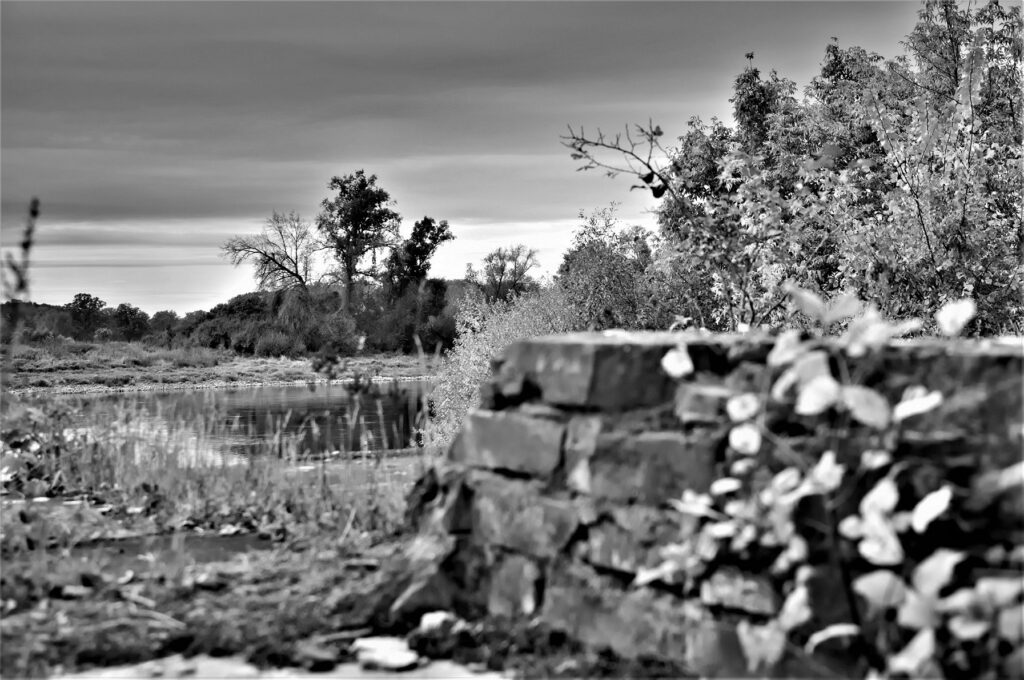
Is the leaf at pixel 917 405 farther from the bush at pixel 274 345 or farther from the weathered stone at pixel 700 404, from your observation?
the bush at pixel 274 345

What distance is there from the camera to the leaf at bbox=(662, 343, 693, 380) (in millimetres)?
2775

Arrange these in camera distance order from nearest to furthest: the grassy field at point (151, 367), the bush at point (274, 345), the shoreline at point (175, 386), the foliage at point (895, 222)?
the foliage at point (895, 222) < the shoreline at point (175, 386) < the grassy field at point (151, 367) < the bush at point (274, 345)

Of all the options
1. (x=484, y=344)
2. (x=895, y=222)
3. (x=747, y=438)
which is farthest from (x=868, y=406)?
(x=484, y=344)

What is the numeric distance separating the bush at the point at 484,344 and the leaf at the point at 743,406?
31.7 feet

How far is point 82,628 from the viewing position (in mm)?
3359

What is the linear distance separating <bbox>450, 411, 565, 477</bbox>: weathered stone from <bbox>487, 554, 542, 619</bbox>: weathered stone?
0.98 feet

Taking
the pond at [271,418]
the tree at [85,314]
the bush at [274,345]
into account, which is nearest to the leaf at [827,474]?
the pond at [271,418]

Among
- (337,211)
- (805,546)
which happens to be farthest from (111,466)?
(337,211)

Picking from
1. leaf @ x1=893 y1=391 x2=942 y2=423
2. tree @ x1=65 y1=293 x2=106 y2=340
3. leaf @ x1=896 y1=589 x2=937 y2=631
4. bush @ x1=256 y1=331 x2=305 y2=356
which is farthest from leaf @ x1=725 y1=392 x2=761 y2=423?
tree @ x1=65 y1=293 x2=106 y2=340

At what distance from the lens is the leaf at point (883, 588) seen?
94.0 inches

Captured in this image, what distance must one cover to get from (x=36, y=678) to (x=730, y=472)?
2.14 metres

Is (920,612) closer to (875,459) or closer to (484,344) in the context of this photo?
(875,459)

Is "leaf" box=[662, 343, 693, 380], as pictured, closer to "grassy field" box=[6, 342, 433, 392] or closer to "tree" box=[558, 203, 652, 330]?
"tree" box=[558, 203, 652, 330]

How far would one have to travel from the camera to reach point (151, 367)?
2527cm
